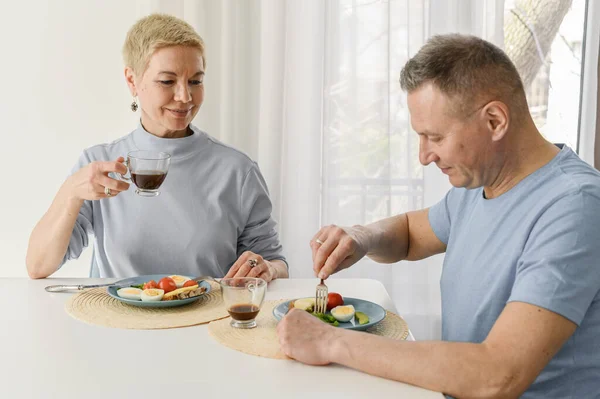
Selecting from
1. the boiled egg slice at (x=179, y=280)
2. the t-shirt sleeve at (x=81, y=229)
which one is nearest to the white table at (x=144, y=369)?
the boiled egg slice at (x=179, y=280)

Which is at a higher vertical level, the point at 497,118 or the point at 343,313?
the point at 497,118

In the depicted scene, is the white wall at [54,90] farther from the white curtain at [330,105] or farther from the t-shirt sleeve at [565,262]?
the t-shirt sleeve at [565,262]

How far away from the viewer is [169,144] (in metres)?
2.19

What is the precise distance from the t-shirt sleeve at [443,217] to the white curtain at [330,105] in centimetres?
146

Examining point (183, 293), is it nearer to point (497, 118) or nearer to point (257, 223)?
point (257, 223)

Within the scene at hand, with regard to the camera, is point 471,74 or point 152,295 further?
point 152,295

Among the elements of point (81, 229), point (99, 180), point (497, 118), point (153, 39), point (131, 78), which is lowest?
point (81, 229)

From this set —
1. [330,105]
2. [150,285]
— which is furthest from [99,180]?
[330,105]

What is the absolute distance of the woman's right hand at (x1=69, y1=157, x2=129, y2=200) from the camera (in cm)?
179

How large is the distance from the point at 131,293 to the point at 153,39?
86cm

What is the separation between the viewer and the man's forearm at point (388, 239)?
186 cm

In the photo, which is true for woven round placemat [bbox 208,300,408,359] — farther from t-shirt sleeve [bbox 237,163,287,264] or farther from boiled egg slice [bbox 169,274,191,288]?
t-shirt sleeve [bbox 237,163,287,264]

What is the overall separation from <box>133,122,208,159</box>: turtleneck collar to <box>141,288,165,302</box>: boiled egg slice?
65 cm

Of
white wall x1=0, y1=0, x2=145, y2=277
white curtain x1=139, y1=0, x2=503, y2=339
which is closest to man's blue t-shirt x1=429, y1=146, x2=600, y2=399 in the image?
white curtain x1=139, y1=0, x2=503, y2=339
